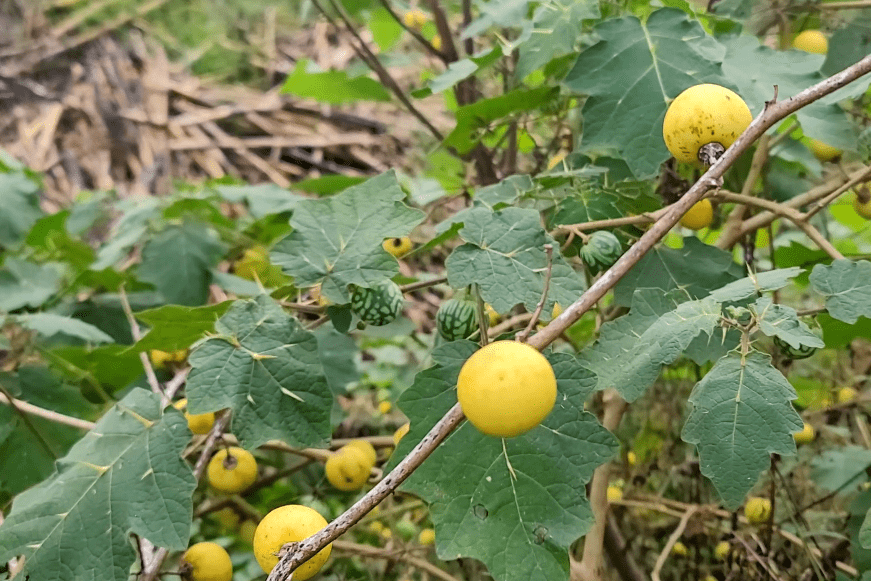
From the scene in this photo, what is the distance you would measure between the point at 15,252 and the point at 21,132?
6.30 feet

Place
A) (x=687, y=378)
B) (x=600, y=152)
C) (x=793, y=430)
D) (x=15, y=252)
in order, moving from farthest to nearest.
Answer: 1. (x=15, y=252)
2. (x=687, y=378)
3. (x=600, y=152)
4. (x=793, y=430)

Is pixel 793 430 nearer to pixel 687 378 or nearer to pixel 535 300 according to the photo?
pixel 535 300

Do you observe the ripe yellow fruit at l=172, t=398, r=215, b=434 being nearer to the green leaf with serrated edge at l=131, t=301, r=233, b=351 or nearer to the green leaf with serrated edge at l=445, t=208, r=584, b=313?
the green leaf with serrated edge at l=131, t=301, r=233, b=351

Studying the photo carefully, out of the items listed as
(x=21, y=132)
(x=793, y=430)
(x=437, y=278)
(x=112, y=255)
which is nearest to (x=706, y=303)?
(x=793, y=430)

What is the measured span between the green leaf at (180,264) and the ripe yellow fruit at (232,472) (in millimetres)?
614

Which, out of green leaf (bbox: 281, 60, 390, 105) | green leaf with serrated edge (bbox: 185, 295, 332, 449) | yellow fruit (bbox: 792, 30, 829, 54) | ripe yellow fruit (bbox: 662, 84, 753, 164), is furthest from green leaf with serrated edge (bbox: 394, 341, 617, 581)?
green leaf (bbox: 281, 60, 390, 105)

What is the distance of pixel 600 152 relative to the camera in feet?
3.88

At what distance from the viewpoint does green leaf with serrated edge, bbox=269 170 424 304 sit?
93 centimetres

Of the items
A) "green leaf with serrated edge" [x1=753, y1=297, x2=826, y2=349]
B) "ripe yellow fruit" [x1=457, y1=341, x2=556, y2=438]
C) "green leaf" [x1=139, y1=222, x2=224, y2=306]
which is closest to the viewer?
"ripe yellow fruit" [x1=457, y1=341, x2=556, y2=438]

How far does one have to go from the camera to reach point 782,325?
28.6 inches

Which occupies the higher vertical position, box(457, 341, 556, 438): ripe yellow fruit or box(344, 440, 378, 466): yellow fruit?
box(457, 341, 556, 438): ripe yellow fruit

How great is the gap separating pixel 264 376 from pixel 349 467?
0.90 ft

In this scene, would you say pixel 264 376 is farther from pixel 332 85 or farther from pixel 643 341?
pixel 332 85

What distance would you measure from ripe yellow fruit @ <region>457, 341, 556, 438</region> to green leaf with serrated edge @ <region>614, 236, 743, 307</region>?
44cm
